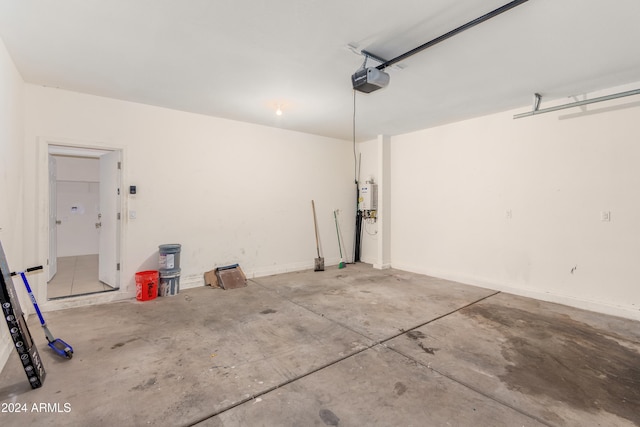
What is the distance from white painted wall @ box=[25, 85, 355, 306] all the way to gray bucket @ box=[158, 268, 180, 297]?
322 mm

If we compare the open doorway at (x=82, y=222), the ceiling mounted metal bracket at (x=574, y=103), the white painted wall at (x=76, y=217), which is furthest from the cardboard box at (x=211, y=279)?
the ceiling mounted metal bracket at (x=574, y=103)

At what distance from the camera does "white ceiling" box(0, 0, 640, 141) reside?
220 centimetres

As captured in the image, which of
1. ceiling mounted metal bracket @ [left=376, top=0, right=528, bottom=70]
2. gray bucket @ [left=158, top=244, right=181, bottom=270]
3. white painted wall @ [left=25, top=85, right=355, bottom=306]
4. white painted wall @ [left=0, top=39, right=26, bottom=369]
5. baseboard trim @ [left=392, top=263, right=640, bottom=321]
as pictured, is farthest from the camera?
gray bucket @ [left=158, top=244, right=181, bottom=270]

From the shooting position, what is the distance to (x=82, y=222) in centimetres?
734

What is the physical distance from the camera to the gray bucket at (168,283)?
14.0ft

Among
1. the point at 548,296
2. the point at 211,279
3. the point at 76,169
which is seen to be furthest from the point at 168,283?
the point at 548,296

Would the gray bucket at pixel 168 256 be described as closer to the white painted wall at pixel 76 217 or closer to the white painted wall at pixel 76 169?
the white painted wall at pixel 76 217

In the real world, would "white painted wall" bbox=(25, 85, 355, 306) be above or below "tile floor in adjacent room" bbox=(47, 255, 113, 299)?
above

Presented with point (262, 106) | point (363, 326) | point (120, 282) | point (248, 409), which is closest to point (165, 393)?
point (248, 409)

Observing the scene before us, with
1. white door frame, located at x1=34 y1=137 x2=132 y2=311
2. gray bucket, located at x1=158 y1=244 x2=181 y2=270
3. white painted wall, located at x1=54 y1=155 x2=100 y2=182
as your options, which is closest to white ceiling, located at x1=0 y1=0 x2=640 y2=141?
white door frame, located at x1=34 y1=137 x2=132 y2=311

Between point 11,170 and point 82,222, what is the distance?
17.3ft

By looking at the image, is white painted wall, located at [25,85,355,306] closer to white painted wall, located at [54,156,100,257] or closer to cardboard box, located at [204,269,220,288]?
cardboard box, located at [204,269,220,288]

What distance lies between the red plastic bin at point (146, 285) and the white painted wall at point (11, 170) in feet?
3.72

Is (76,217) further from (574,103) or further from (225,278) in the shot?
(574,103)
